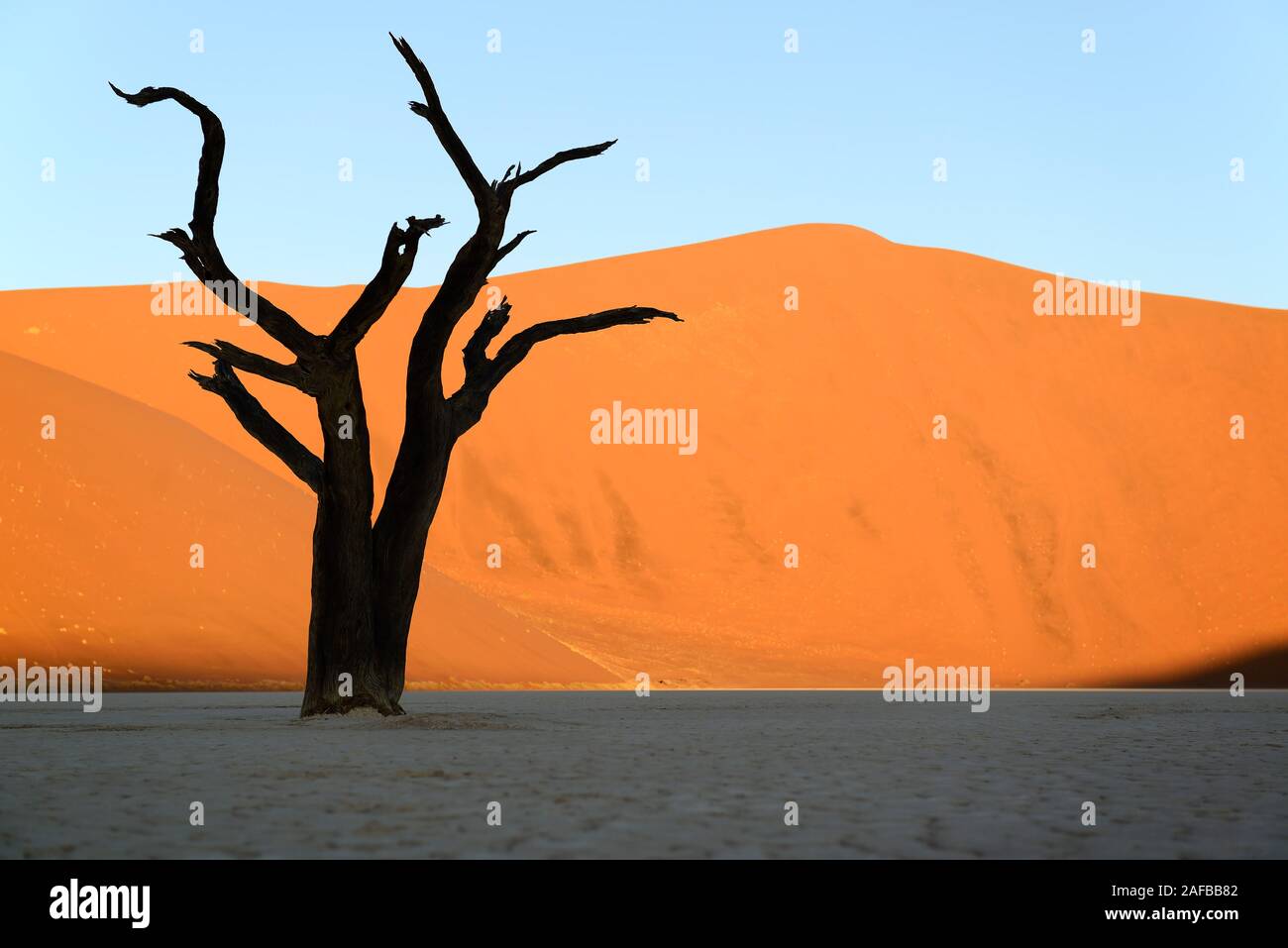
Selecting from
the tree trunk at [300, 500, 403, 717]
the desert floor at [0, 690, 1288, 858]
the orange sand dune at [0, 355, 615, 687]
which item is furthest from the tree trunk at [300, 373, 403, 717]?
the orange sand dune at [0, 355, 615, 687]

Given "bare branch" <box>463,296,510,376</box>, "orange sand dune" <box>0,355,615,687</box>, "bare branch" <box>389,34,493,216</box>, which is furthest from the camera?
"orange sand dune" <box>0,355,615,687</box>

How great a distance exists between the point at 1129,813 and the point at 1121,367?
7355cm

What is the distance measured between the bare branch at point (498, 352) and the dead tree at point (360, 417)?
0.74ft

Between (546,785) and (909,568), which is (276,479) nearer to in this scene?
(909,568)

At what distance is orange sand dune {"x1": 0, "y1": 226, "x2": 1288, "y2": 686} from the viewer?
2438 inches

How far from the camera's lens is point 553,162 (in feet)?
71.0

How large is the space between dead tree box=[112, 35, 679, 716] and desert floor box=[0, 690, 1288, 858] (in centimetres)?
147

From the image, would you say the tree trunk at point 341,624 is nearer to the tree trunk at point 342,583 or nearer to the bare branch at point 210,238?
the tree trunk at point 342,583

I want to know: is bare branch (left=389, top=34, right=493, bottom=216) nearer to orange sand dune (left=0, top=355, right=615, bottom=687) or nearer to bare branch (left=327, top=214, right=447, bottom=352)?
bare branch (left=327, top=214, right=447, bottom=352)

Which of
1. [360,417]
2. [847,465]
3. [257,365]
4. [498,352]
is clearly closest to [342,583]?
[360,417]

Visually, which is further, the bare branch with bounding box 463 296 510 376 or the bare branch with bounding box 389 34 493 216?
the bare branch with bounding box 463 296 510 376

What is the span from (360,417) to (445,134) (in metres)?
4.02
